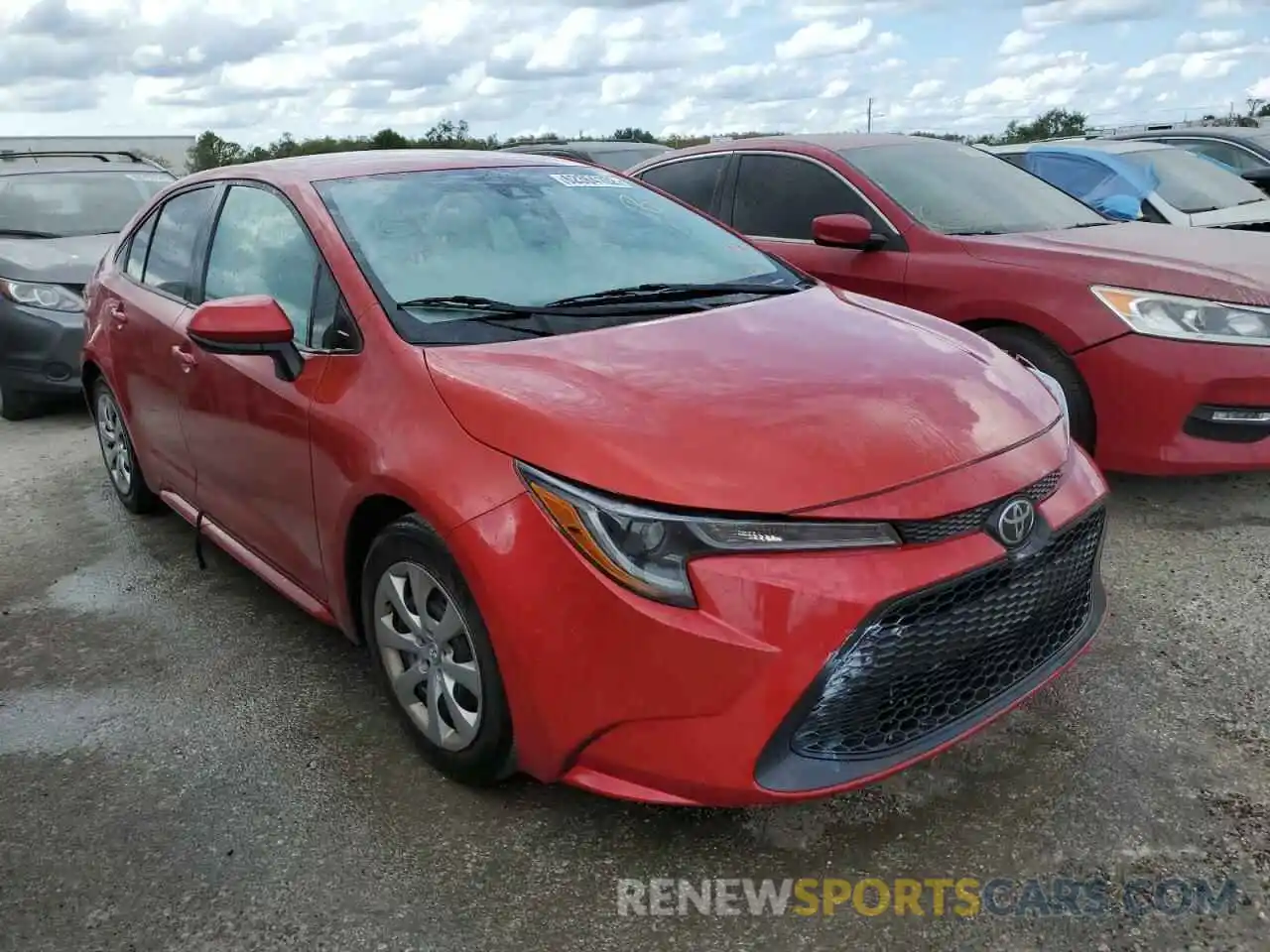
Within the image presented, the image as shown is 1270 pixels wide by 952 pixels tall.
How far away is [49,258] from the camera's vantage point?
672 cm

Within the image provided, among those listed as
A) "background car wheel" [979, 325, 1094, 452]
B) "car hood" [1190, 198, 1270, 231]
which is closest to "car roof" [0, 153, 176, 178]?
"background car wheel" [979, 325, 1094, 452]

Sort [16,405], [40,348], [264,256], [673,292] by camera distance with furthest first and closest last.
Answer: [16,405] < [40,348] < [264,256] < [673,292]

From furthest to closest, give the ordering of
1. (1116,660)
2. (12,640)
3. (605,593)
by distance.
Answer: (12,640) → (1116,660) → (605,593)

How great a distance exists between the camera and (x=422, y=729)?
8.73ft

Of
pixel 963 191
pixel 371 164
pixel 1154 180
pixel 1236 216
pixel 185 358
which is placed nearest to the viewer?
pixel 371 164

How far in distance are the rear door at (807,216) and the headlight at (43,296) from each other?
13.2 ft

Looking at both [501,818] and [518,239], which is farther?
[518,239]

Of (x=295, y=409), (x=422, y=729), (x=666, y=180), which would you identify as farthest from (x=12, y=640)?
(x=666, y=180)

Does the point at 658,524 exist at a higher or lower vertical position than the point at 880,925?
higher

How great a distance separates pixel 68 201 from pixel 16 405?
→ 5.81ft

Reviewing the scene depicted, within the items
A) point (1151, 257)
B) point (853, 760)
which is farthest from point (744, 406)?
point (1151, 257)

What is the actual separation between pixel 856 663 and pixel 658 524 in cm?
47

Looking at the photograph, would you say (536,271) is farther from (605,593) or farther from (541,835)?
(541,835)

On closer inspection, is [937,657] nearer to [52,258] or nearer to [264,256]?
[264,256]
